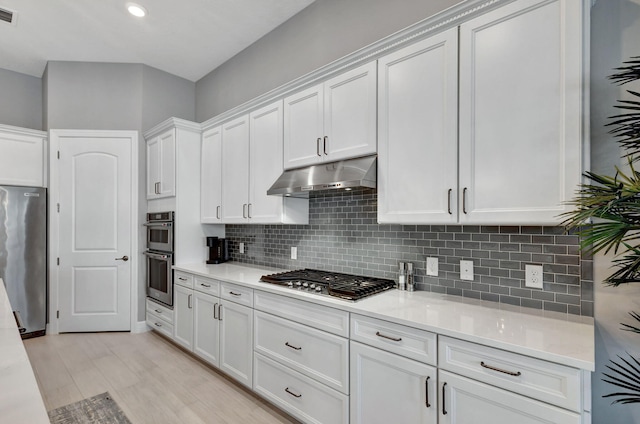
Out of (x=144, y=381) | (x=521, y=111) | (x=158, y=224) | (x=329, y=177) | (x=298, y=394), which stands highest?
(x=521, y=111)

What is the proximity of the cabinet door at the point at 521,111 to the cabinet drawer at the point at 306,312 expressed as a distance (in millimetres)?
912

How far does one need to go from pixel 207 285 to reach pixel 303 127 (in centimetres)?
170

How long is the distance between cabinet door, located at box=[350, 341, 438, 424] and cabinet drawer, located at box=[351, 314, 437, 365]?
4 cm

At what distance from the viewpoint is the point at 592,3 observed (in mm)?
1615

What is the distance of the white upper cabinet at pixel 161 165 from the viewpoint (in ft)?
12.1

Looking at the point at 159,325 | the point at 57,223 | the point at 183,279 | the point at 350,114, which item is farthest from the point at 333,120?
the point at 57,223

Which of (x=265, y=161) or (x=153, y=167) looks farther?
(x=153, y=167)

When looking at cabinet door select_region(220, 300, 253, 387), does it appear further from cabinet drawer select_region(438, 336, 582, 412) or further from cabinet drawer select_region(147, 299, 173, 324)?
cabinet drawer select_region(438, 336, 582, 412)

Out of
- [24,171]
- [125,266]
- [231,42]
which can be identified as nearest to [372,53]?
[231,42]

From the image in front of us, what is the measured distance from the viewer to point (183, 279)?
342cm

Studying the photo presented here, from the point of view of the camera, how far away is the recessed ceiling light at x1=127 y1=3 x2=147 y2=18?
10.0ft

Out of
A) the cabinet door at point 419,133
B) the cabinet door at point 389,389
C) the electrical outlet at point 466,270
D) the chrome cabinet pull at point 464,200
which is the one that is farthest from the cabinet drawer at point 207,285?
the chrome cabinet pull at point 464,200

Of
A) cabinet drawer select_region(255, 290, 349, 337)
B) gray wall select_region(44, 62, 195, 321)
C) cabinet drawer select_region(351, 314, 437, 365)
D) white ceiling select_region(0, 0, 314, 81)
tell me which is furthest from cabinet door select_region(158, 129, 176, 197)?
cabinet drawer select_region(351, 314, 437, 365)

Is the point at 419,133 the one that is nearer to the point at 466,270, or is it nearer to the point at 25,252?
the point at 466,270
